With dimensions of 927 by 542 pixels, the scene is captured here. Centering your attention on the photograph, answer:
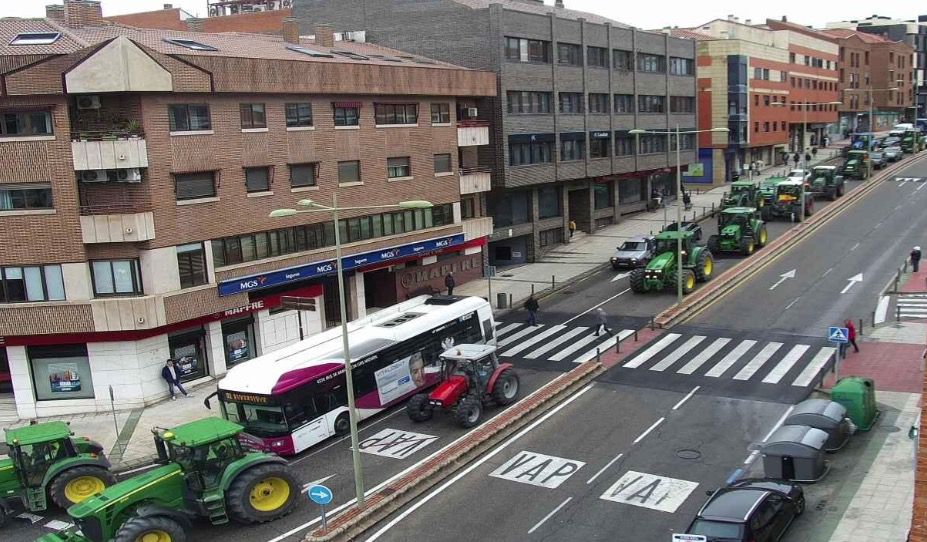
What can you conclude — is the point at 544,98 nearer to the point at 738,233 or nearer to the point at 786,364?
the point at 738,233

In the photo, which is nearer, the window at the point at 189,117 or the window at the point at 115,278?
the window at the point at 115,278

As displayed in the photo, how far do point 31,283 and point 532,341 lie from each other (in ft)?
65.5

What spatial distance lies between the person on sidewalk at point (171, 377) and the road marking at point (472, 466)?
12802 millimetres

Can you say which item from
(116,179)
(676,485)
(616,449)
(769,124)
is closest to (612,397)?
(616,449)

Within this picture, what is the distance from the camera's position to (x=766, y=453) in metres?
21.0

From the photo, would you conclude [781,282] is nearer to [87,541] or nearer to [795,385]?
[795,385]

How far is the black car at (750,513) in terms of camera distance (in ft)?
54.9

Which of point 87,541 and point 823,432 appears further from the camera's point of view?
point 823,432

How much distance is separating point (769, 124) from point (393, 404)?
243 feet

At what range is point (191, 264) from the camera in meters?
33.0

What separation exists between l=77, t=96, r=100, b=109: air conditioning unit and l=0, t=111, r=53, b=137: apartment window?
121 centimetres

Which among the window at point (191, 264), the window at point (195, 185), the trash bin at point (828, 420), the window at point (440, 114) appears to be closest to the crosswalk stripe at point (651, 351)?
the trash bin at point (828, 420)

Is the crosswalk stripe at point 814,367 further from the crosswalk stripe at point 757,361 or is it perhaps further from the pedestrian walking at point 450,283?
the pedestrian walking at point 450,283

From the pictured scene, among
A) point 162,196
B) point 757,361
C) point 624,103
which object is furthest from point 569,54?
point 162,196
